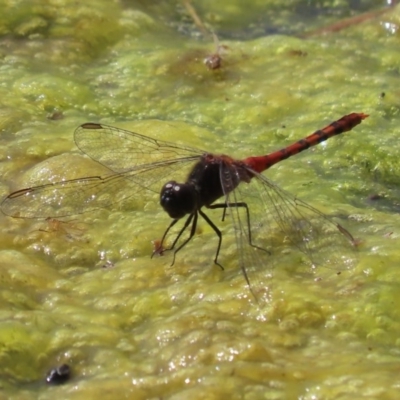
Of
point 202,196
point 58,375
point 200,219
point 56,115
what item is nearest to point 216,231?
point 202,196

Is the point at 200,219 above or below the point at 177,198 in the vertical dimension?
below

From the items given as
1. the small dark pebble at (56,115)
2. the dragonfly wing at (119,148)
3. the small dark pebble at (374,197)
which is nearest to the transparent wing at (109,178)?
the dragonfly wing at (119,148)

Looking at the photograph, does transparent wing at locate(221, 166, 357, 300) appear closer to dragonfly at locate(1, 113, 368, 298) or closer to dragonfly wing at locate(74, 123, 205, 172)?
dragonfly at locate(1, 113, 368, 298)

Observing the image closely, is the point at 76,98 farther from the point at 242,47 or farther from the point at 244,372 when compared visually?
the point at 244,372

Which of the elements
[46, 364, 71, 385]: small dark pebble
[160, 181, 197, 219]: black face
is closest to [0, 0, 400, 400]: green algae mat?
[46, 364, 71, 385]: small dark pebble

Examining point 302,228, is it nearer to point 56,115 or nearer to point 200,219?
point 200,219
